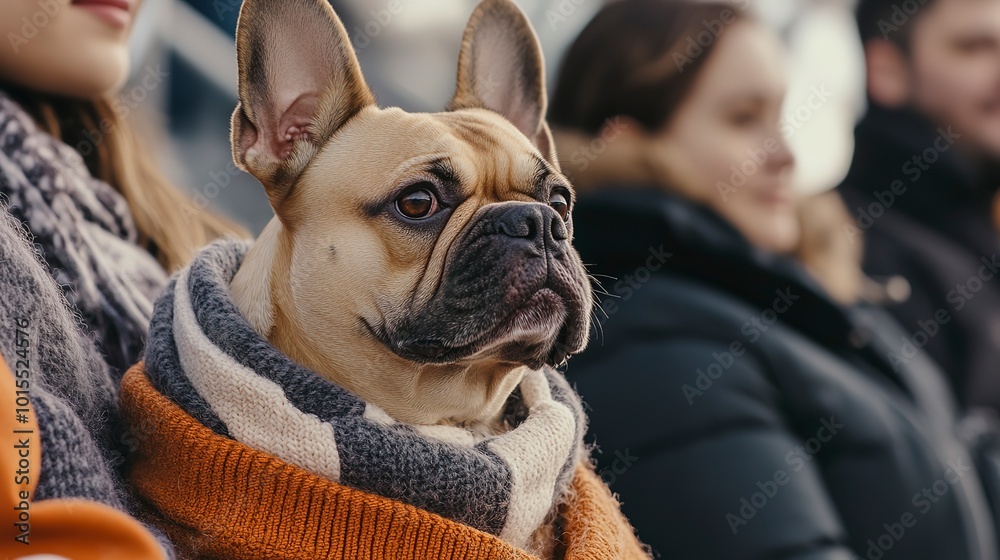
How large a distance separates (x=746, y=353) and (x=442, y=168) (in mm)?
1000

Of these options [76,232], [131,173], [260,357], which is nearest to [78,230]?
[76,232]

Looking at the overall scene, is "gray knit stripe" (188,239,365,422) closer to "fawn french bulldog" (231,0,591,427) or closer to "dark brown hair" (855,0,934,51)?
"fawn french bulldog" (231,0,591,427)

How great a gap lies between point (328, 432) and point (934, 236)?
2.45 m

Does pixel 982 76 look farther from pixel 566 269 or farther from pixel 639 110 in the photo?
pixel 566 269

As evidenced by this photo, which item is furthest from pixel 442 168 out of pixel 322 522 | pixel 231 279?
pixel 322 522

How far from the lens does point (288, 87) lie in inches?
41.2

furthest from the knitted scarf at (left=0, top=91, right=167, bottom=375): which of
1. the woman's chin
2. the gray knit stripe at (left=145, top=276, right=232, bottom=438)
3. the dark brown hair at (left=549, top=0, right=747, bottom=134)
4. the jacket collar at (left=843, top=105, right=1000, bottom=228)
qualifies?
the jacket collar at (left=843, top=105, right=1000, bottom=228)

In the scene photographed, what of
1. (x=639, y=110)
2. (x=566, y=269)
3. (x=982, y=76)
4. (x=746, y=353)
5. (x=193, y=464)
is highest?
(x=566, y=269)

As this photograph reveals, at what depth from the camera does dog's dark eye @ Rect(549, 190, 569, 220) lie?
1104 mm

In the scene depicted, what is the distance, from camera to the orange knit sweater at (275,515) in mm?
851

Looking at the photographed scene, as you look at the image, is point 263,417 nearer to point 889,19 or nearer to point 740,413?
point 740,413

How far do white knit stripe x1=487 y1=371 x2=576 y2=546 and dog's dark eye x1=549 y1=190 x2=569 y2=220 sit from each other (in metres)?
0.26

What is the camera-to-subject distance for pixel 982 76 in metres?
2.64

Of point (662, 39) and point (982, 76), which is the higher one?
point (662, 39)
